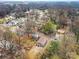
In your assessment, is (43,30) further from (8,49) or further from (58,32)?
(8,49)

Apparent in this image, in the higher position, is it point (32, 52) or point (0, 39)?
point (0, 39)

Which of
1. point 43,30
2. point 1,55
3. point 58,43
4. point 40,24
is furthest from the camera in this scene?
point 40,24

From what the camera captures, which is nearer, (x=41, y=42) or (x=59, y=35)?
(x=41, y=42)

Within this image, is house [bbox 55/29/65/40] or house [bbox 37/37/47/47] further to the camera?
house [bbox 55/29/65/40]

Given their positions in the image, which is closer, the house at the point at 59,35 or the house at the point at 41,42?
the house at the point at 41,42

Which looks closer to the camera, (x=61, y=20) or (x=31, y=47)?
(x=31, y=47)

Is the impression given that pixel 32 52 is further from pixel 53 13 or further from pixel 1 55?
pixel 53 13

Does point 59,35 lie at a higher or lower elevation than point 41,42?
lower

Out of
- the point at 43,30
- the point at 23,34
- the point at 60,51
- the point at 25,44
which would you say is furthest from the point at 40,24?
the point at 60,51

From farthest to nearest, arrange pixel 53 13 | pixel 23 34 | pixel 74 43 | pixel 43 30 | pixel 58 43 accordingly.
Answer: pixel 53 13 → pixel 43 30 → pixel 23 34 → pixel 74 43 → pixel 58 43
